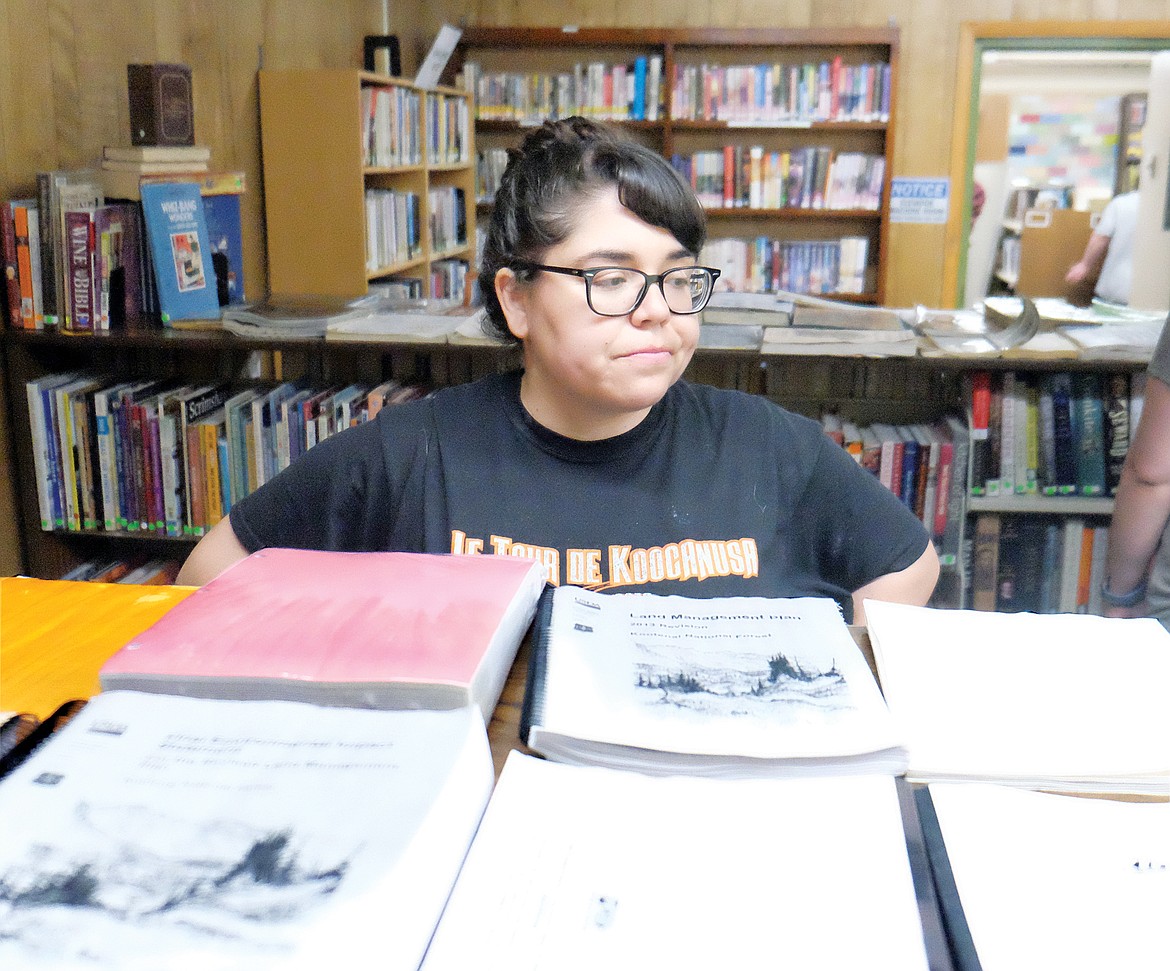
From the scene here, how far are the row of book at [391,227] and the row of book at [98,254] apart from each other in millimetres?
956

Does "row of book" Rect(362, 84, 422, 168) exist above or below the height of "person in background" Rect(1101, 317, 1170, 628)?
above

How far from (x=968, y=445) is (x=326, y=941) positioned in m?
2.09

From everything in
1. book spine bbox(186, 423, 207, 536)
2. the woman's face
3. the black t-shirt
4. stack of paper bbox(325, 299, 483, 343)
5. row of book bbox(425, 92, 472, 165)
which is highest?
row of book bbox(425, 92, 472, 165)

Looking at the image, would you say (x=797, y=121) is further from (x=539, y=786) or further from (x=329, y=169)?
(x=539, y=786)

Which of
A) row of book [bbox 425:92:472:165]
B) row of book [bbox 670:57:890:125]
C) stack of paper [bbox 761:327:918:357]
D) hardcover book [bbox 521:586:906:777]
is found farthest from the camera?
row of book [bbox 670:57:890:125]

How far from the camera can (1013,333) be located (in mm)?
2229

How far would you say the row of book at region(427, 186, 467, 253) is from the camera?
4.30 meters

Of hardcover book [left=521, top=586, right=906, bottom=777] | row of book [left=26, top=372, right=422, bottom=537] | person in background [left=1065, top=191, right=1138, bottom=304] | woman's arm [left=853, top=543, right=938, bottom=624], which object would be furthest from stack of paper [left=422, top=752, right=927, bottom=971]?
person in background [left=1065, top=191, right=1138, bottom=304]

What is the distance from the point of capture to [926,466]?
230 centimetres

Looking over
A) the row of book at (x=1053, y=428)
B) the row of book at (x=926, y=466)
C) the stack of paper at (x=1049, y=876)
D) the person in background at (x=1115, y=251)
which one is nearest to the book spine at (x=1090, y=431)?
the row of book at (x=1053, y=428)

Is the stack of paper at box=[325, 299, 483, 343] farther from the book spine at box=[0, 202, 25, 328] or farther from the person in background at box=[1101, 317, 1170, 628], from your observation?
the person in background at box=[1101, 317, 1170, 628]

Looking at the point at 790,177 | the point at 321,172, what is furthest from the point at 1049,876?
the point at 790,177

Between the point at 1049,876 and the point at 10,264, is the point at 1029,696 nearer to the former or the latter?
the point at 1049,876

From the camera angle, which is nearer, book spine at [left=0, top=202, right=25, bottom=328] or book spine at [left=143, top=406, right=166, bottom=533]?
book spine at [left=0, top=202, right=25, bottom=328]
